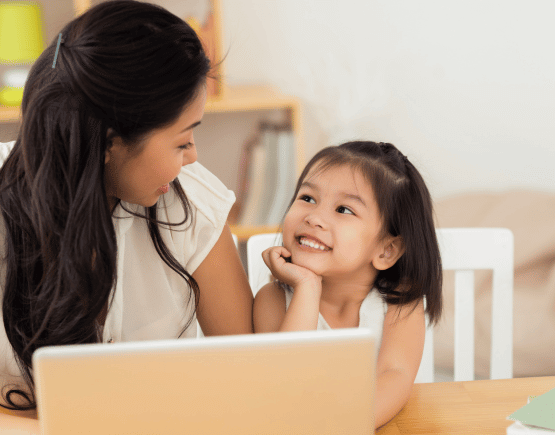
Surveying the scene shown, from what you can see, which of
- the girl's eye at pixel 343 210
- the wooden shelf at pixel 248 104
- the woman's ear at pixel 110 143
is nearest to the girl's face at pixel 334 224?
the girl's eye at pixel 343 210

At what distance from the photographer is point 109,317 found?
0.94m

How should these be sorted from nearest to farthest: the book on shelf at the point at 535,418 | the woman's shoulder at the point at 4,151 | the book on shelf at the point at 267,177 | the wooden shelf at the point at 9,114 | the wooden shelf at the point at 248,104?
the book on shelf at the point at 535,418, the woman's shoulder at the point at 4,151, the wooden shelf at the point at 9,114, the wooden shelf at the point at 248,104, the book on shelf at the point at 267,177

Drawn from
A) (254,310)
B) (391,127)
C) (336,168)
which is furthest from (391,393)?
(391,127)

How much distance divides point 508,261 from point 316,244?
43cm

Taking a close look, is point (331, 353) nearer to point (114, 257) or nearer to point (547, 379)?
point (114, 257)

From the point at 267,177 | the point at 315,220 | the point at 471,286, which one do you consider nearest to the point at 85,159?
the point at 315,220

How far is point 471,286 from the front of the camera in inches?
46.2

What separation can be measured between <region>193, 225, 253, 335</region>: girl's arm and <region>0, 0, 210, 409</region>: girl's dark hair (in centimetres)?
25

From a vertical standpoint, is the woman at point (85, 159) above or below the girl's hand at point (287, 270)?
above

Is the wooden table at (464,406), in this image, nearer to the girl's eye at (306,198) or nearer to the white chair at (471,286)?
the white chair at (471,286)

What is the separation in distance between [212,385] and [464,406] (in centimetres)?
51

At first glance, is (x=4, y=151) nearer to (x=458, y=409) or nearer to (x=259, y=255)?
(x=259, y=255)

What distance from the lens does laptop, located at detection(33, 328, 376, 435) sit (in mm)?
428

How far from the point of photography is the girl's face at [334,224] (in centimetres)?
101
